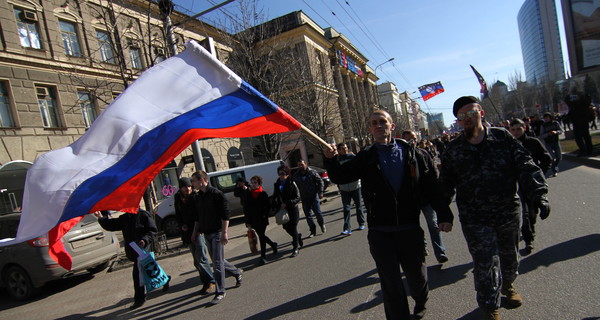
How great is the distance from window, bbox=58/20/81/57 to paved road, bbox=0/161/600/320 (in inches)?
521

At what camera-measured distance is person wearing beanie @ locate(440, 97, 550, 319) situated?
303 cm

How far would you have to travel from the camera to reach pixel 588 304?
3.21 meters

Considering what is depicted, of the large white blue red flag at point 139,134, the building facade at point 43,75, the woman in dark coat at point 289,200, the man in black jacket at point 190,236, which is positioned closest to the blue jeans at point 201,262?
the man in black jacket at point 190,236

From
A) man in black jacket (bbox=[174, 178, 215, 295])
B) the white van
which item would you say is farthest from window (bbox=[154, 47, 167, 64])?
man in black jacket (bbox=[174, 178, 215, 295])

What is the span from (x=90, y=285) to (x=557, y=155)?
12.7 meters

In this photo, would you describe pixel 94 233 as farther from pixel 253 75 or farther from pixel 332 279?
pixel 253 75

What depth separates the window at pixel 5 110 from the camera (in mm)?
14758

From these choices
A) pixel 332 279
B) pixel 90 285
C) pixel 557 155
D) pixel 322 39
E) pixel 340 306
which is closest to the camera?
pixel 340 306

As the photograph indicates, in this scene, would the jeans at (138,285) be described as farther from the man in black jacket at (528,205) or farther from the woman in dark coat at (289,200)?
the man in black jacket at (528,205)

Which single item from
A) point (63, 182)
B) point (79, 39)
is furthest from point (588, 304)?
point (79, 39)

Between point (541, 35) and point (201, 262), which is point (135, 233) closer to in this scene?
point (201, 262)

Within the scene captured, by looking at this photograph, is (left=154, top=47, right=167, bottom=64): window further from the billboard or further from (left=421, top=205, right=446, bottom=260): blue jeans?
the billboard

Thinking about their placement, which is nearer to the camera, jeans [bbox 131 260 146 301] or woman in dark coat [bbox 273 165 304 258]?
jeans [bbox 131 260 146 301]

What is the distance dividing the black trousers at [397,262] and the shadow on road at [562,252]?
190 cm
